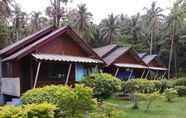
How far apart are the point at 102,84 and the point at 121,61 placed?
45.3 feet

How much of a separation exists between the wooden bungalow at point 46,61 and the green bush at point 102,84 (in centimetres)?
143

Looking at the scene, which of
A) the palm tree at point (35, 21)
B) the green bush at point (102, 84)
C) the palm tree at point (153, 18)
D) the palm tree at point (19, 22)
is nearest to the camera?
the green bush at point (102, 84)

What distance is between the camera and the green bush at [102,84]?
21750 millimetres

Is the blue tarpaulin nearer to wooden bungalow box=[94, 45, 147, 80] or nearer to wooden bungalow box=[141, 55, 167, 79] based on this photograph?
wooden bungalow box=[94, 45, 147, 80]

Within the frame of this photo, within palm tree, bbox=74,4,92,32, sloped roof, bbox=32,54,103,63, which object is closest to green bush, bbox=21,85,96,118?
sloped roof, bbox=32,54,103,63

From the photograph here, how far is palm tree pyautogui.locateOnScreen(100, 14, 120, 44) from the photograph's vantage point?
60219 mm

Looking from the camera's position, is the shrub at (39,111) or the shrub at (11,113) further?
the shrub at (39,111)

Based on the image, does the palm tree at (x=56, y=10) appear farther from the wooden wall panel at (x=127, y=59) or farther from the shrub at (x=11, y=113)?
the shrub at (x=11, y=113)

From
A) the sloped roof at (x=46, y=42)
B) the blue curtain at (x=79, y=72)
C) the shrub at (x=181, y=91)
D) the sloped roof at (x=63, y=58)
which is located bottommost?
the shrub at (x=181, y=91)

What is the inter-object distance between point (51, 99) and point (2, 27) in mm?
24358

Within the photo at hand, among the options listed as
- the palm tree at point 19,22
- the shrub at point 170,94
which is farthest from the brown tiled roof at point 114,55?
the palm tree at point 19,22

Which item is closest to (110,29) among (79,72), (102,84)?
(79,72)

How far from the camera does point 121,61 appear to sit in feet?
116

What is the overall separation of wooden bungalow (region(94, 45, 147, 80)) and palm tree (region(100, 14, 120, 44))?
2241cm
